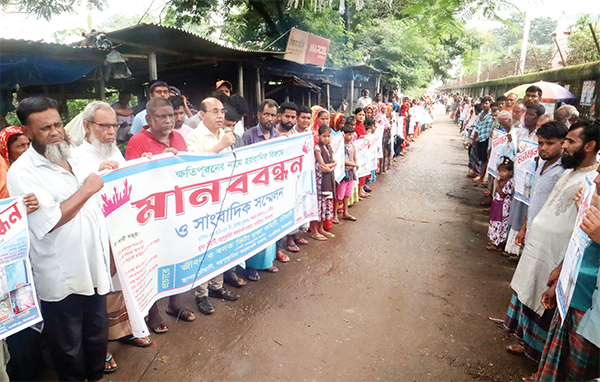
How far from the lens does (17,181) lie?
2.02 metres

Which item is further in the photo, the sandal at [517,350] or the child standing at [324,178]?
the child standing at [324,178]

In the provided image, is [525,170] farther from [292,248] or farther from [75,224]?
[75,224]

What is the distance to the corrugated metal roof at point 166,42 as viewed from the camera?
6.26 meters

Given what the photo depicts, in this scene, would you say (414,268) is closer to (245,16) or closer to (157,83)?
(157,83)

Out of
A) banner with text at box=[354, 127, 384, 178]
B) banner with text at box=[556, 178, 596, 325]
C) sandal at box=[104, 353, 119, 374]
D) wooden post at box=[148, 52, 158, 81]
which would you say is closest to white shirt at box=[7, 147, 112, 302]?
sandal at box=[104, 353, 119, 374]

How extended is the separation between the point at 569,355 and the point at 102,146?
333 cm

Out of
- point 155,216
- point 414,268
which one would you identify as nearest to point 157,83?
point 155,216

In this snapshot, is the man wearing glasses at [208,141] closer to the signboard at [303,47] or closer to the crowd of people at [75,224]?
the crowd of people at [75,224]

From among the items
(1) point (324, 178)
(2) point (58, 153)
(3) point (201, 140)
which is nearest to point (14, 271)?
(2) point (58, 153)

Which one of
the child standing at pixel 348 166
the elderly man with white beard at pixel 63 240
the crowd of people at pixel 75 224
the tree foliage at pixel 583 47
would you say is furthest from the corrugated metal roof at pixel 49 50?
the tree foliage at pixel 583 47

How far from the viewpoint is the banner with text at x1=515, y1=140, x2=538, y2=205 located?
4.06 meters

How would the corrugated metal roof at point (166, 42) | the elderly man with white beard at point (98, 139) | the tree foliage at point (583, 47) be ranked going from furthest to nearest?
the tree foliage at point (583, 47), the corrugated metal roof at point (166, 42), the elderly man with white beard at point (98, 139)

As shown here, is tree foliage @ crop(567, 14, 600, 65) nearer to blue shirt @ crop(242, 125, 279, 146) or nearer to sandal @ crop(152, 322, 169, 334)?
blue shirt @ crop(242, 125, 279, 146)

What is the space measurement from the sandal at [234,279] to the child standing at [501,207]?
3.46 m
